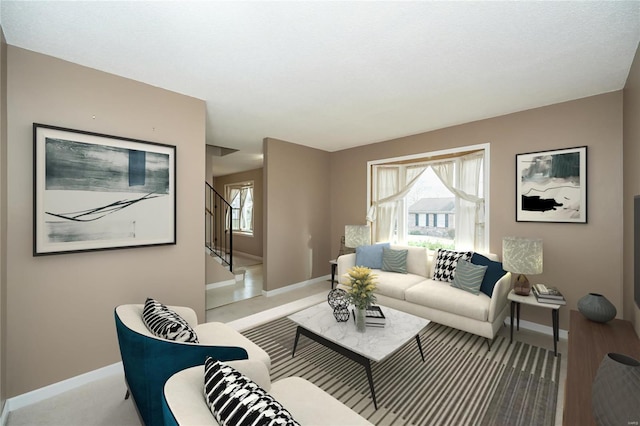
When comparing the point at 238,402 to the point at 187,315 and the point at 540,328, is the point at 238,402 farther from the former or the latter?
the point at 540,328

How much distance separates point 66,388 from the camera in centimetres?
220

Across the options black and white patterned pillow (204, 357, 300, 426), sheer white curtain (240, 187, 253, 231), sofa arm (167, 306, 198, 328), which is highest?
sheer white curtain (240, 187, 253, 231)

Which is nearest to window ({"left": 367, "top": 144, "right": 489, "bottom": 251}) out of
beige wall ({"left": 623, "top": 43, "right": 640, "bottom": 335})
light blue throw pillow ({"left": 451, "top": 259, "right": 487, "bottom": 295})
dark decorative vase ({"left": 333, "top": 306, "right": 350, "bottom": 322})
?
light blue throw pillow ({"left": 451, "top": 259, "right": 487, "bottom": 295})

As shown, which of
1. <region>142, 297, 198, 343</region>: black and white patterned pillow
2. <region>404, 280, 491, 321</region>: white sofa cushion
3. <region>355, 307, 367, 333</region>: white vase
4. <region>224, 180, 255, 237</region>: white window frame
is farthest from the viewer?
<region>224, 180, 255, 237</region>: white window frame

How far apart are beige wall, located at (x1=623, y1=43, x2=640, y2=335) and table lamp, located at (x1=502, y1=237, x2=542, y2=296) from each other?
0.64 meters

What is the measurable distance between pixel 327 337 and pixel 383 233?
289 cm

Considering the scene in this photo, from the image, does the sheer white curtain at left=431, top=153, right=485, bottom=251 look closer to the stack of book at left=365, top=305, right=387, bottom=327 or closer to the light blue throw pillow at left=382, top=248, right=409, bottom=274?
the light blue throw pillow at left=382, top=248, right=409, bottom=274

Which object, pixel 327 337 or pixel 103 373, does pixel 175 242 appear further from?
pixel 327 337

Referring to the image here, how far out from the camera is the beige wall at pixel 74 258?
80.0 inches

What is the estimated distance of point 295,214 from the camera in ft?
16.4

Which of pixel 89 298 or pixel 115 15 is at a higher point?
pixel 115 15

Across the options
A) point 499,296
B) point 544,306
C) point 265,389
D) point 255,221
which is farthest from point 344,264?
point 255,221

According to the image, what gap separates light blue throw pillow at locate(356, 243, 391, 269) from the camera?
431 cm

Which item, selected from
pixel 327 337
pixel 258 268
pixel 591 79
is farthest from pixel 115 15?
pixel 258 268
